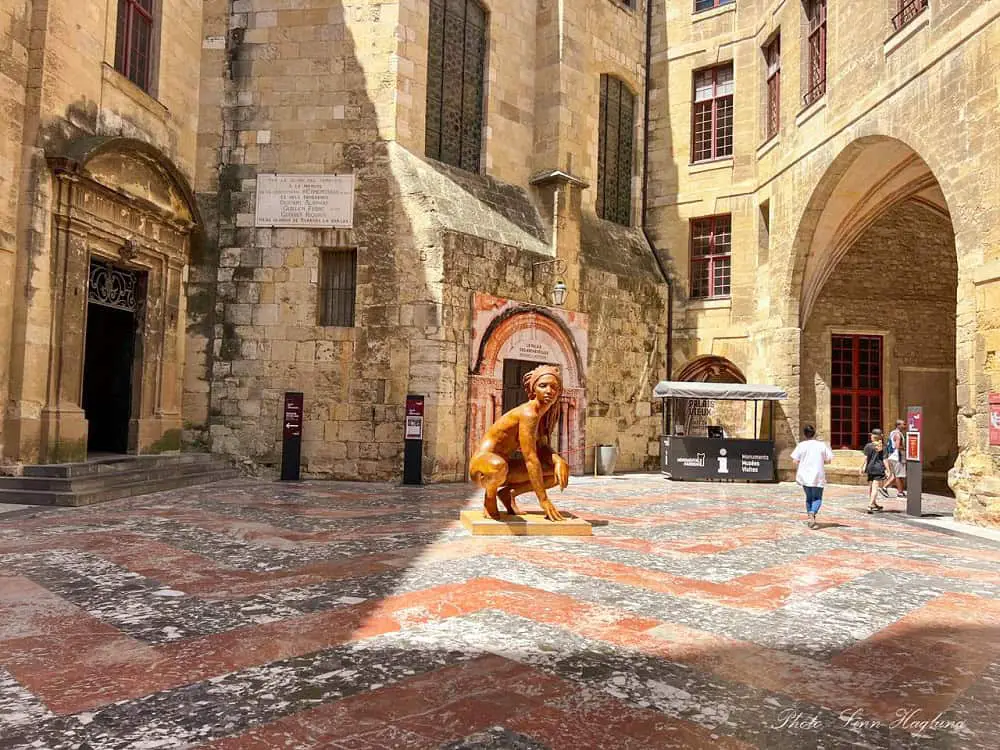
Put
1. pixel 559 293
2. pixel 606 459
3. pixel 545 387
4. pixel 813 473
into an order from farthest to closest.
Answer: pixel 606 459, pixel 559 293, pixel 813 473, pixel 545 387

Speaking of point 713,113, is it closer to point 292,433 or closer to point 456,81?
point 456,81

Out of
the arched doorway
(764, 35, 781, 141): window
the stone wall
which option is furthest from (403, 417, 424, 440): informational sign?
(764, 35, 781, 141): window

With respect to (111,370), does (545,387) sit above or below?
below

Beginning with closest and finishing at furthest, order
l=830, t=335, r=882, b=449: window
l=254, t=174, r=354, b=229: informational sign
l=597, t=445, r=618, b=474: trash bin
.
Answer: l=254, t=174, r=354, b=229: informational sign < l=597, t=445, r=618, b=474: trash bin < l=830, t=335, r=882, b=449: window

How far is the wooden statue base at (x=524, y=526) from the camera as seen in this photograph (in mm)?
7016

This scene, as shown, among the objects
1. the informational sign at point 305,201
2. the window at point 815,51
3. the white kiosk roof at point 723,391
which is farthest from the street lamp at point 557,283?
the window at point 815,51

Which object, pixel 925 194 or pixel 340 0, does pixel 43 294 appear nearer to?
pixel 340 0

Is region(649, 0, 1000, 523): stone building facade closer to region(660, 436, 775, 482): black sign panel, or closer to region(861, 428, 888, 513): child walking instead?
region(660, 436, 775, 482): black sign panel

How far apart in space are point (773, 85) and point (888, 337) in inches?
241

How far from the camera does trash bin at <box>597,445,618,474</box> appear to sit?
14.7 meters

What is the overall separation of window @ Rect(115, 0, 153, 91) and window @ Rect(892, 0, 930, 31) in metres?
11.8

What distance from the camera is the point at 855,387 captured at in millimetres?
15961

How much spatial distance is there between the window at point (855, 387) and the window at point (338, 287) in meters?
10.5

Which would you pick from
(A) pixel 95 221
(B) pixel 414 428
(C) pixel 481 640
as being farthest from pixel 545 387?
(A) pixel 95 221
